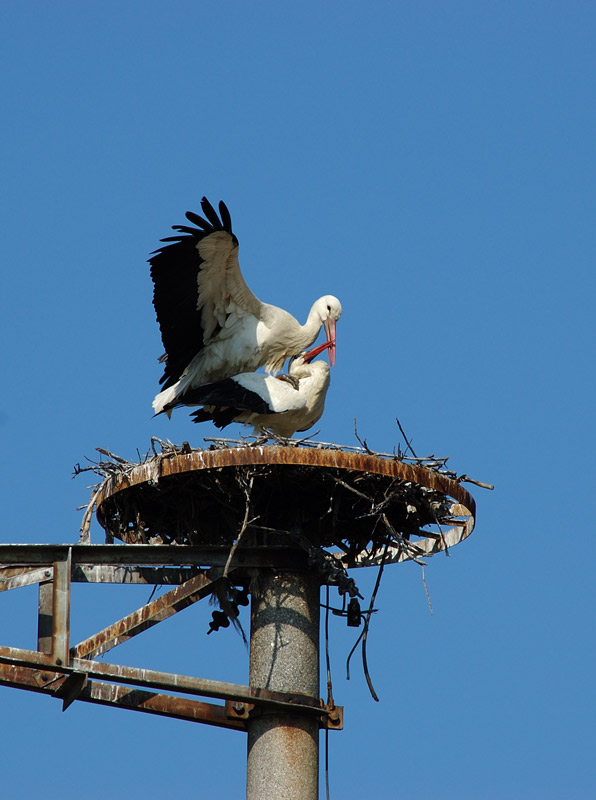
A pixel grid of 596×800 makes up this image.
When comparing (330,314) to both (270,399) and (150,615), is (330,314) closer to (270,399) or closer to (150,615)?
(270,399)

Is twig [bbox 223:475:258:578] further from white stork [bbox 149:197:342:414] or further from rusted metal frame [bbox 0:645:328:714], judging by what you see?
white stork [bbox 149:197:342:414]

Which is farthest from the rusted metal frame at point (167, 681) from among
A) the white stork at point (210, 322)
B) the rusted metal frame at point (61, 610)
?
the white stork at point (210, 322)

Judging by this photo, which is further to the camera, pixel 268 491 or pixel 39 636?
pixel 268 491

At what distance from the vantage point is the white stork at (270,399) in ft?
46.5

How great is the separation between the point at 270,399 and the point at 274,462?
2.54 meters

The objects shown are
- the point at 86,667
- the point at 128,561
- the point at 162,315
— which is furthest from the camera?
the point at 162,315

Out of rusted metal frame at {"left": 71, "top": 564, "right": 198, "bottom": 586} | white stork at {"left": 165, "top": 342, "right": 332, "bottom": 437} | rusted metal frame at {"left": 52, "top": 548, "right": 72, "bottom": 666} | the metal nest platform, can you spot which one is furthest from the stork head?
rusted metal frame at {"left": 52, "top": 548, "right": 72, "bottom": 666}

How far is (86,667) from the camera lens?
10.9m

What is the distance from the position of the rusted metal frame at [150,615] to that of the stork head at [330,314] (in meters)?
4.08

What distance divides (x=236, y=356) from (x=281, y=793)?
16.2 feet

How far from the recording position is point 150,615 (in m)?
12.0

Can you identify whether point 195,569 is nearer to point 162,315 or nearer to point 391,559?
point 391,559

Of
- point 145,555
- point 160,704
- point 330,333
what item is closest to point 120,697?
point 160,704

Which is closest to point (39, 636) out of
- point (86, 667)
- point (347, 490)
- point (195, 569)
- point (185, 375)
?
point (86, 667)
